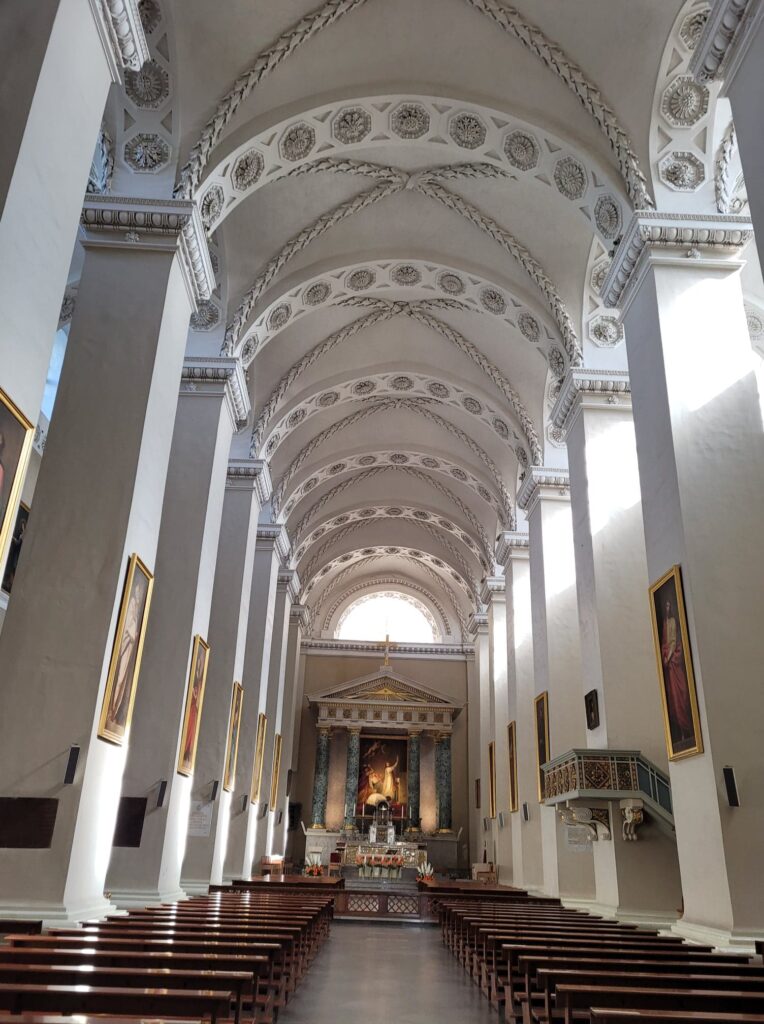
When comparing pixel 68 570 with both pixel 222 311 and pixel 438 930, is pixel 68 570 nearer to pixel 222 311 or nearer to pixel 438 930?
pixel 222 311

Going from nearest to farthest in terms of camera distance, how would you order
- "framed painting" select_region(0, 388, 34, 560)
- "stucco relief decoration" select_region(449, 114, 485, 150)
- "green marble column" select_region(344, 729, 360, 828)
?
"framed painting" select_region(0, 388, 34, 560)
"stucco relief decoration" select_region(449, 114, 485, 150)
"green marble column" select_region(344, 729, 360, 828)

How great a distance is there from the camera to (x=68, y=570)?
25.9 ft

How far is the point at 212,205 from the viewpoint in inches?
427

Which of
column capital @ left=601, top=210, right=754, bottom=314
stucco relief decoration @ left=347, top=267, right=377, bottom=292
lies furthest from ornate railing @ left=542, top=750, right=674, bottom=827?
stucco relief decoration @ left=347, top=267, right=377, bottom=292

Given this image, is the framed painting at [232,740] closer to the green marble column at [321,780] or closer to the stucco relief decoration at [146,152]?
the stucco relief decoration at [146,152]

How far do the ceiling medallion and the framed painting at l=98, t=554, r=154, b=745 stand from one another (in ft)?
25.6

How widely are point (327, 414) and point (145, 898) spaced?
12.9 m

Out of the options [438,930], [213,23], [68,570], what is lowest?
[438,930]

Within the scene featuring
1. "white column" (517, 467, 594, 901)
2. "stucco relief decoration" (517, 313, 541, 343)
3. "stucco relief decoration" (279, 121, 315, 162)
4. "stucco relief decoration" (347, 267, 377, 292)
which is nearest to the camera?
"stucco relief decoration" (279, 121, 315, 162)

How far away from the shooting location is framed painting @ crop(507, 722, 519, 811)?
17.7 metres

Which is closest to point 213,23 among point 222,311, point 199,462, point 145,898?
point 222,311

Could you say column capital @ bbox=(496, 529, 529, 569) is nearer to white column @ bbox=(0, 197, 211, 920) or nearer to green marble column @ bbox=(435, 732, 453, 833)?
white column @ bbox=(0, 197, 211, 920)

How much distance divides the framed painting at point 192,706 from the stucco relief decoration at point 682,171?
8.41 meters

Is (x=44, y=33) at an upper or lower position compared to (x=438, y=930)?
upper
